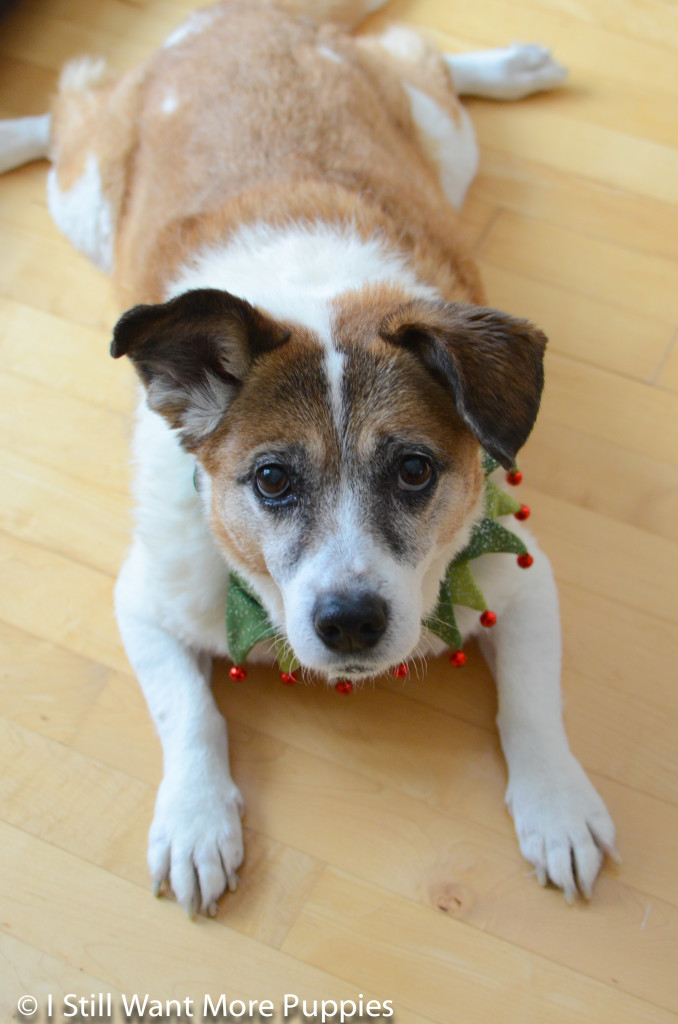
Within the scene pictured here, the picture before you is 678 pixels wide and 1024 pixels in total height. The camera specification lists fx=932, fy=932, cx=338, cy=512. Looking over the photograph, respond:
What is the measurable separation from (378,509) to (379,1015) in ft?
3.59

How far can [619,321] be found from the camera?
122 inches

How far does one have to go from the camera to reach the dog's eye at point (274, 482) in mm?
1829

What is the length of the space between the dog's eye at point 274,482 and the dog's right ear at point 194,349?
0.16 m

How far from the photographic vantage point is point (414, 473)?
183 centimetres

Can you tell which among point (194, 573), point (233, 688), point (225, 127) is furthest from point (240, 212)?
point (233, 688)

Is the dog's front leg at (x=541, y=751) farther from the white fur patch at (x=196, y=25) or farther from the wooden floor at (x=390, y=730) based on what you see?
the white fur patch at (x=196, y=25)

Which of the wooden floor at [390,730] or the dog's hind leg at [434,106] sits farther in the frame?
the dog's hind leg at [434,106]

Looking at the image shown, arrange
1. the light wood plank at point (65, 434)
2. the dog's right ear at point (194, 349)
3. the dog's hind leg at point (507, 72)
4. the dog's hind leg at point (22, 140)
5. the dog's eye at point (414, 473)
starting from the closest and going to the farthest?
the dog's right ear at point (194, 349)
the dog's eye at point (414, 473)
the light wood plank at point (65, 434)
the dog's hind leg at point (22, 140)
the dog's hind leg at point (507, 72)

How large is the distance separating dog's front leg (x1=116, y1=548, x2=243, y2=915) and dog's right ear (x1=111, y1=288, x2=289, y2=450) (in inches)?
21.8

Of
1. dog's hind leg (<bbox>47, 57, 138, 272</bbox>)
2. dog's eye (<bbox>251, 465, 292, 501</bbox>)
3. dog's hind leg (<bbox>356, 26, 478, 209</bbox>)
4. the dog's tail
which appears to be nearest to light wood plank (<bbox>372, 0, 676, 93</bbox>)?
the dog's tail

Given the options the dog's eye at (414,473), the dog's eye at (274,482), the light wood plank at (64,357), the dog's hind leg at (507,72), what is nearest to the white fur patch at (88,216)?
the light wood plank at (64,357)

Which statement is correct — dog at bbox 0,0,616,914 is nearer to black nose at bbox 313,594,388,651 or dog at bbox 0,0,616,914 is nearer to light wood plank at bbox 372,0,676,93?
black nose at bbox 313,594,388,651

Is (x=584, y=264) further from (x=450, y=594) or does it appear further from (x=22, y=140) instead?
(x=22, y=140)

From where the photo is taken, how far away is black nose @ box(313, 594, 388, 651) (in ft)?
5.64
